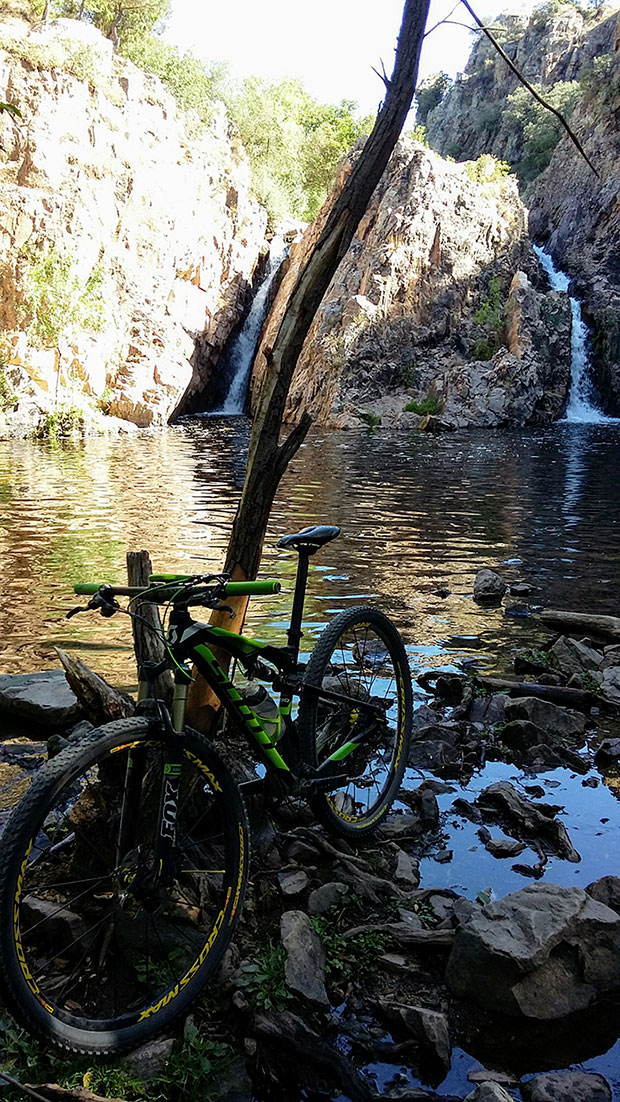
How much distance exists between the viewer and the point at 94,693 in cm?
411

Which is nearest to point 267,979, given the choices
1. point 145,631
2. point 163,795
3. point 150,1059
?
point 150,1059

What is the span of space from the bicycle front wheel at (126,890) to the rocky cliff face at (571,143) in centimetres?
2641

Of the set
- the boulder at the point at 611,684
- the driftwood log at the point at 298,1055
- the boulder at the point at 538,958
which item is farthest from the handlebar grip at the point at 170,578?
the boulder at the point at 611,684

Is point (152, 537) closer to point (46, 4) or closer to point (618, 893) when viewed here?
point (618, 893)

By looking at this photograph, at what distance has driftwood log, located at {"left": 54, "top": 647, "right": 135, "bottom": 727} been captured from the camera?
4.07 m

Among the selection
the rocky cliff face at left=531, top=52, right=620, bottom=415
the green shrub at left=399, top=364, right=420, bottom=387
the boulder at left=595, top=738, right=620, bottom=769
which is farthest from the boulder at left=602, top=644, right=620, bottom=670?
the rocky cliff face at left=531, top=52, right=620, bottom=415

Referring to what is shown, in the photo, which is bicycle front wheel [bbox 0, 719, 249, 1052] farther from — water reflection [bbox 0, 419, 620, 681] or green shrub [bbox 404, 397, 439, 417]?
green shrub [bbox 404, 397, 439, 417]

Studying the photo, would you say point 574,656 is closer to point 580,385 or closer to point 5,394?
point 5,394

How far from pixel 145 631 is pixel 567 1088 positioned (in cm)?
236

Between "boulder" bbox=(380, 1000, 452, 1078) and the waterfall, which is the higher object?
the waterfall

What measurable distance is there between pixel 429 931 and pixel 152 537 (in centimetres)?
1044

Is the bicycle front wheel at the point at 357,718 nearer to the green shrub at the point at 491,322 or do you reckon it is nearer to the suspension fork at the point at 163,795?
the suspension fork at the point at 163,795

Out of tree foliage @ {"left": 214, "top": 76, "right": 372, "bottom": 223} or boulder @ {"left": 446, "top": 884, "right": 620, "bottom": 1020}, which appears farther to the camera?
tree foliage @ {"left": 214, "top": 76, "right": 372, "bottom": 223}

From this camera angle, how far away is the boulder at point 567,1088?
262 cm
